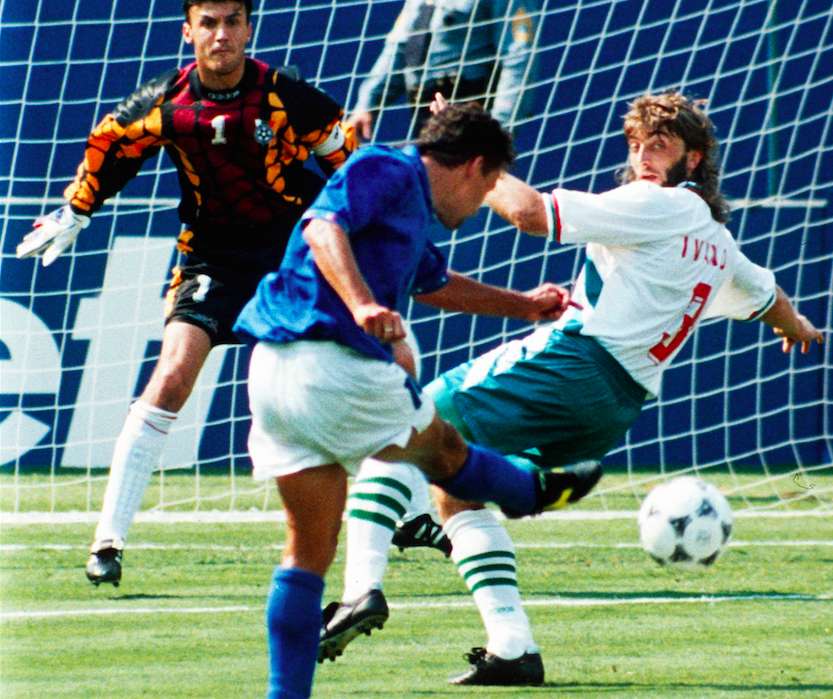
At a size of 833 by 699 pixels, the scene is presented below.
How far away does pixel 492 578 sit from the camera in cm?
499

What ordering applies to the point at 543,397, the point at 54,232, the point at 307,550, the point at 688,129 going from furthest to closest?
the point at 54,232
the point at 688,129
the point at 543,397
the point at 307,550

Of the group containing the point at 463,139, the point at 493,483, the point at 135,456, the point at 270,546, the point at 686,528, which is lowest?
the point at 270,546

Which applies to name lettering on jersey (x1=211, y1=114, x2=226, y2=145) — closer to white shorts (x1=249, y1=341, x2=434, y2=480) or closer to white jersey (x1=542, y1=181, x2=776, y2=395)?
white jersey (x1=542, y1=181, x2=776, y2=395)

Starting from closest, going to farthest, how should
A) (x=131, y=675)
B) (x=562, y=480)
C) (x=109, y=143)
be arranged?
1. (x=562, y=480)
2. (x=131, y=675)
3. (x=109, y=143)

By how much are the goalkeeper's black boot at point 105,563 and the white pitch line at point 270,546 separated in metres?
1.58

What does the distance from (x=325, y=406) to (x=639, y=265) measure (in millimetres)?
1576

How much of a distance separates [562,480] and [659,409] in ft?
19.6

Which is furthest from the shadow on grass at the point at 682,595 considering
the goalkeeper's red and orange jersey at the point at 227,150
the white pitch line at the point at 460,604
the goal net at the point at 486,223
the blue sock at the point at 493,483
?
the goal net at the point at 486,223

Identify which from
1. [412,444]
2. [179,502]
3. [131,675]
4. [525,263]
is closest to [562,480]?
[412,444]

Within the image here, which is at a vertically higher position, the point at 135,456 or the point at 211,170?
the point at 211,170

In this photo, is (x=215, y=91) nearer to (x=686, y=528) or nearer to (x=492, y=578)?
(x=492, y=578)

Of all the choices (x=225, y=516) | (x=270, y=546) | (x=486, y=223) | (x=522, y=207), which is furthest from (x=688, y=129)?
(x=486, y=223)

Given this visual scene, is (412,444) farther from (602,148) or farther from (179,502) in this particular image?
(602,148)

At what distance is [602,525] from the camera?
8664 mm
